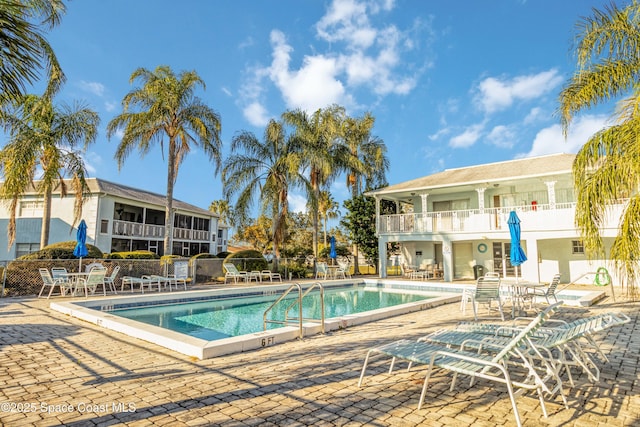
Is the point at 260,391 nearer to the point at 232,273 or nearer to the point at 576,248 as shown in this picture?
the point at 232,273

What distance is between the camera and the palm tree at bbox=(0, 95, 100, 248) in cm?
1463

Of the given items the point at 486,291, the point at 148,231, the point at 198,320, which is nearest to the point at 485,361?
the point at 486,291

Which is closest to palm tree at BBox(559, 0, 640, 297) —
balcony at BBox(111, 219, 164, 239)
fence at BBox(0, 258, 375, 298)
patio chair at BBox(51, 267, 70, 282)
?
patio chair at BBox(51, 267, 70, 282)

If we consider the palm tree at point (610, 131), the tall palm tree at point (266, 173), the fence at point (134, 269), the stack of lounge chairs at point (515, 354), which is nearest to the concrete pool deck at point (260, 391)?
the stack of lounge chairs at point (515, 354)

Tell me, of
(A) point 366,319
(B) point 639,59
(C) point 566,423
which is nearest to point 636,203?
(B) point 639,59

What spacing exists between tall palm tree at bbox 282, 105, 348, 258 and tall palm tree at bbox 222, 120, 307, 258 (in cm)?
76

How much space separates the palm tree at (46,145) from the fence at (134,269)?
374cm

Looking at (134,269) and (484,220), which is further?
(484,220)

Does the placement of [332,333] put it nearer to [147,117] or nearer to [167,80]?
[147,117]

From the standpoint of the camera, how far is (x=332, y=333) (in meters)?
6.61

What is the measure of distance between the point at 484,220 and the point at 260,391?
16323 mm

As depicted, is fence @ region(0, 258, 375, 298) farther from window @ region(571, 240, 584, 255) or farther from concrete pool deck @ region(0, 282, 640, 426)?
window @ region(571, 240, 584, 255)

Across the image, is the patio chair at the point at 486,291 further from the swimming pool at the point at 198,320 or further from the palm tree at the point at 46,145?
the palm tree at the point at 46,145

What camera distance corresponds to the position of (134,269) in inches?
577
